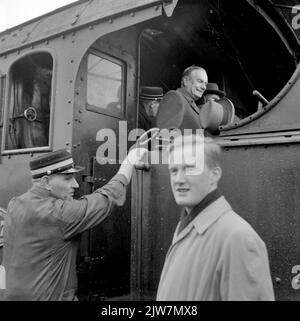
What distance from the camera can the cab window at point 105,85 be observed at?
3581 millimetres

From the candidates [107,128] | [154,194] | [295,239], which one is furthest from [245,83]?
[295,239]

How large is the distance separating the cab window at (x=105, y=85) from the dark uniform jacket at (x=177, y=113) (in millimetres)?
551

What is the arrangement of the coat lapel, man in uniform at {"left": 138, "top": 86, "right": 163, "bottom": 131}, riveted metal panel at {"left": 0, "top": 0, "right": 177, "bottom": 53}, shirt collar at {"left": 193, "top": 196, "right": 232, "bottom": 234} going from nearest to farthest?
shirt collar at {"left": 193, "top": 196, "right": 232, "bottom": 234} → riveted metal panel at {"left": 0, "top": 0, "right": 177, "bottom": 53} → the coat lapel → man in uniform at {"left": 138, "top": 86, "right": 163, "bottom": 131}

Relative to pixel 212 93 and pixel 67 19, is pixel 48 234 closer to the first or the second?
pixel 67 19

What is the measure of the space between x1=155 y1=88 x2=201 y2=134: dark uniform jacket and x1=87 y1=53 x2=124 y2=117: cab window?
0.55 meters

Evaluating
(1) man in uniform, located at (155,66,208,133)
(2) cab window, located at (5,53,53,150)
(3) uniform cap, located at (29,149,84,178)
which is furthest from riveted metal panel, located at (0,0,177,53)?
(3) uniform cap, located at (29,149,84,178)

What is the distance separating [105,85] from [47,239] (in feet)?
5.28

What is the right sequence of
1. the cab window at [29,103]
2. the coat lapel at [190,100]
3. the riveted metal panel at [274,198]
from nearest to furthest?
the riveted metal panel at [274,198] < the coat lapel at [190,100] < the cab window at [29,103]

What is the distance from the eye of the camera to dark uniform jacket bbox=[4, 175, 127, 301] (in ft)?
8.39

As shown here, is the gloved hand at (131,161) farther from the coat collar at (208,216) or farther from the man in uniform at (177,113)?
the coat collar at (208,216)

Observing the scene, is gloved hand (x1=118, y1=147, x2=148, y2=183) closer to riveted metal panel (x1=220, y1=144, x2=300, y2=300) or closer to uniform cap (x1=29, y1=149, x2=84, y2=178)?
uniform cap (x1=29, y1=149, x2=84, y2=178)

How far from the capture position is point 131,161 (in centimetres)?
288

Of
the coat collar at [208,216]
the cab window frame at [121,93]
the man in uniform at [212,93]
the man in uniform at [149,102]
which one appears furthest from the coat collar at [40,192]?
the man in uniform at [212,93]

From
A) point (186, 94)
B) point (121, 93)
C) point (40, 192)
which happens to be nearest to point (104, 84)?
point (121, 93)
